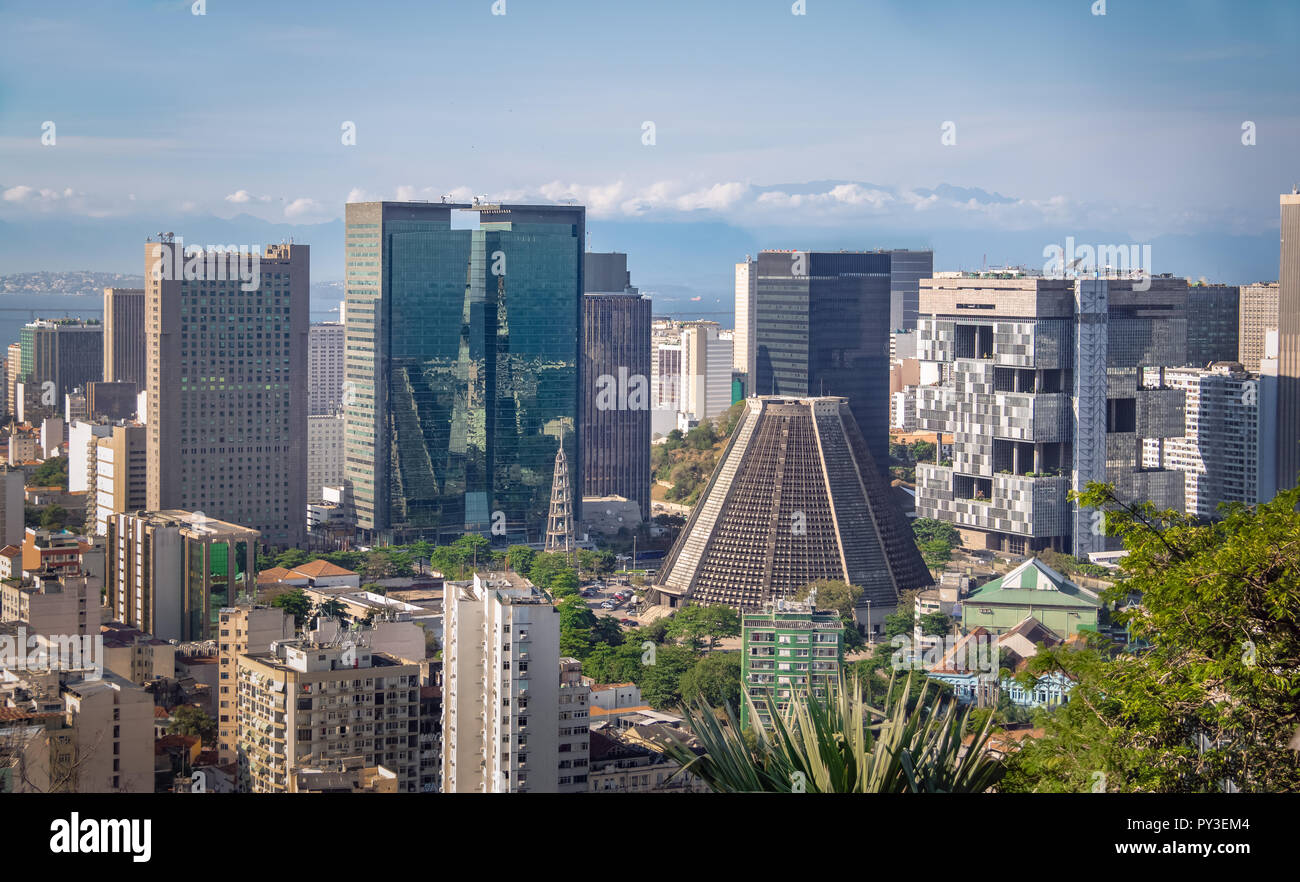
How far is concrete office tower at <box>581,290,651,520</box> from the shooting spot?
29.9m

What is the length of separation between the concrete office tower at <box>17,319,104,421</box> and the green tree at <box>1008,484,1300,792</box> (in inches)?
1340

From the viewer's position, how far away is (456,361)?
26.7 metres

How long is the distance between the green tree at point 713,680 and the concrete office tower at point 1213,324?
17.5 meters

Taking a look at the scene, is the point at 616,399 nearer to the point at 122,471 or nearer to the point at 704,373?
the point at 122,471

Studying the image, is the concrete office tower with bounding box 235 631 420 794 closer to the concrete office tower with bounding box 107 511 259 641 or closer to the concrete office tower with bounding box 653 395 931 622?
the concrete office tower with bounding box 107 511 259 641

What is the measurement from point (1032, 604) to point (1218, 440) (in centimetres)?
898

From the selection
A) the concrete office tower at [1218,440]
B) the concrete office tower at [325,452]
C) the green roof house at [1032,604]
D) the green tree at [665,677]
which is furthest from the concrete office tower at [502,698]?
the concrete office tower at [325,452]

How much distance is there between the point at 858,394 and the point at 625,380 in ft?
15.1

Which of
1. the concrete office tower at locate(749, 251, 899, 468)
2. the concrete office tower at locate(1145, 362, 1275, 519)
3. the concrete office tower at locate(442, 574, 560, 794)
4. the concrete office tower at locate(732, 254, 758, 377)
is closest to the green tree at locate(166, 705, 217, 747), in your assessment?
the concrete office tower at locate(442, 574, 560, 794)

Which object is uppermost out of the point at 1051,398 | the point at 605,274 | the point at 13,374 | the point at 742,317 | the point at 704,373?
the point at 605,274

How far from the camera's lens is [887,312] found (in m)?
30.6

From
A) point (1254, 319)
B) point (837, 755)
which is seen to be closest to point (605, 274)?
point (1254, 319)

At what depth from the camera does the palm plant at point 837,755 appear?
301 cm
